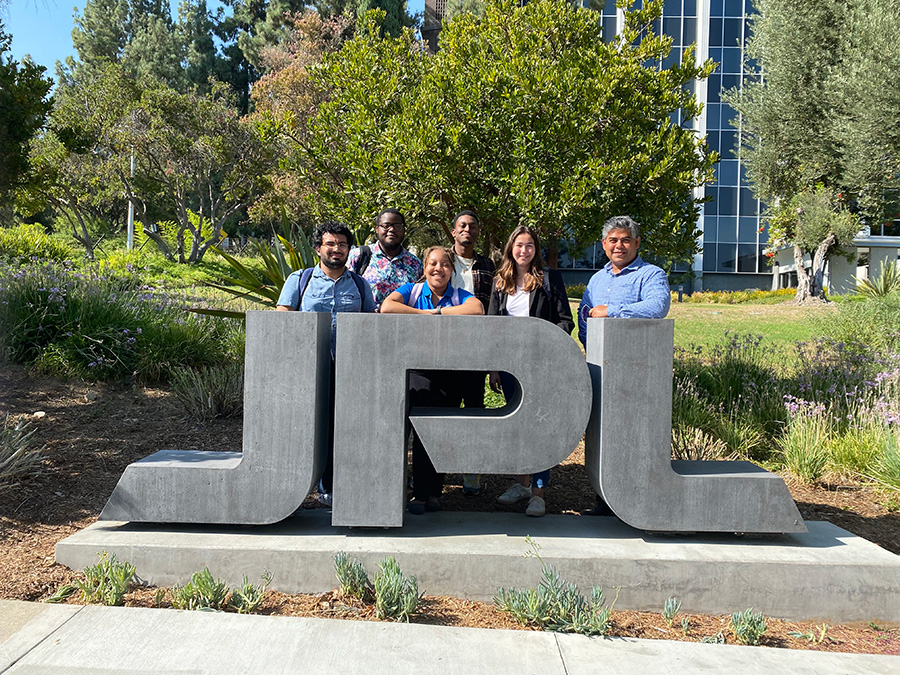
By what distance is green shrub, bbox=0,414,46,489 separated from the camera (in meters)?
4.20

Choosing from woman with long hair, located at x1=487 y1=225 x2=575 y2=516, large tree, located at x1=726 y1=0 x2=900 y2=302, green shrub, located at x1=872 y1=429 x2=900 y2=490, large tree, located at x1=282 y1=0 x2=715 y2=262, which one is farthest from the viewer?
large tree, located at x1=726 y1=0 x2=900 y2=302

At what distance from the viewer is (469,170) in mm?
7176

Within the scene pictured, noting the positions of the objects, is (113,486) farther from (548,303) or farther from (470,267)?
(548,303)

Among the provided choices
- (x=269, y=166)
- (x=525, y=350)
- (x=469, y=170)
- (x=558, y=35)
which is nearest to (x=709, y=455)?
(x=525, y=350)

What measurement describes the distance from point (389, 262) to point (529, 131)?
3.15 metres

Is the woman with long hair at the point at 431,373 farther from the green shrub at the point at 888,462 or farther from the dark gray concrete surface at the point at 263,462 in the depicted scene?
the green shrub at the point at 888,462

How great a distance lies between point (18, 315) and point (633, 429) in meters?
6.51

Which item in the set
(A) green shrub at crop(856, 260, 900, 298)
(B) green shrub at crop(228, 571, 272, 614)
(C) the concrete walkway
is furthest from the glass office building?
(B) green shrub at crop(228, 571, 272, 614)

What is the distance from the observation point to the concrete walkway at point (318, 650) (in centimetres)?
261

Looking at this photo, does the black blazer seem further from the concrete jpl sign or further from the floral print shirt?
the concrete jpl sign

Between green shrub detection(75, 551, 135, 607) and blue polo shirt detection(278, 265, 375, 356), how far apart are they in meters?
1.53

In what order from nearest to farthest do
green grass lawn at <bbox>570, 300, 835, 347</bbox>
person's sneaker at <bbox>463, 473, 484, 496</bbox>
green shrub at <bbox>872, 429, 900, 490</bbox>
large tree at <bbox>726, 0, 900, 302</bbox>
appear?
1. person's sneaker at <bbox>463, 473, 484, 496</bbox>
2. green shrub at <bbox>872, 429, 900, 490</bbox>
3. large tree at <bbox>726, 0, 900, 302</bbox>
4. green grass lawn at <bbox>570, 300, 835, 347</bbox>

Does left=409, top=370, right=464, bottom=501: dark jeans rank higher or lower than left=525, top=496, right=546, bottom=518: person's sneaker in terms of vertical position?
higher

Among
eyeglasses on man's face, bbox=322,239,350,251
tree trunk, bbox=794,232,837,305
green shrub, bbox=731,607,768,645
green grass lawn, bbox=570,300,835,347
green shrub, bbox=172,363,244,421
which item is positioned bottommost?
green shrub, bbox=731,607,768,645
